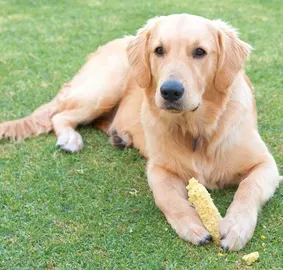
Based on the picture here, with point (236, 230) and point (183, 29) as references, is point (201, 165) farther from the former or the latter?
point (183, 29)

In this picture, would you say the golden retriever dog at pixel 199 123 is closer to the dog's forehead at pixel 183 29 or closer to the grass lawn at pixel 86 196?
the dog's forehead at pixel 183 29

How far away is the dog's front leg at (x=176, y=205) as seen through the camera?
3109 millimetres

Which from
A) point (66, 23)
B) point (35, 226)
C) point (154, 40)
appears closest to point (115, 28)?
point (66, 23)

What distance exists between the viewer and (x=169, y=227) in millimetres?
3295

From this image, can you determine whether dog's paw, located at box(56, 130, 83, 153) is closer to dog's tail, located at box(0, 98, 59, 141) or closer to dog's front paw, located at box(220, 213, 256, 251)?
dog's tail, located at box(0, 98, 59, 141)

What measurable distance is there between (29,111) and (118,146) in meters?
1.16

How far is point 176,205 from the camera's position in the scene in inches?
132

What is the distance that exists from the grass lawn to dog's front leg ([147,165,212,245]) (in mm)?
56

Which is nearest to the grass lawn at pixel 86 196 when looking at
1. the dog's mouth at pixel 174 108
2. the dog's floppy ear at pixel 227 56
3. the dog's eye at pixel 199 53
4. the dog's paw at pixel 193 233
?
the dog's paw at pixel 193 233

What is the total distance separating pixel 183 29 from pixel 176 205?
3.64 feet

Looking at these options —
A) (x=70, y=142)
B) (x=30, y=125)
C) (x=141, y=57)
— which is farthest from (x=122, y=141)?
(x=141, y=57)

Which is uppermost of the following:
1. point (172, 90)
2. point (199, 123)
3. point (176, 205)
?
point (172, 90)

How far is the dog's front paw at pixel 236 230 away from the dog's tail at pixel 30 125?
2197 mm

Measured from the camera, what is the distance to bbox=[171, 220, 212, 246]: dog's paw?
307 cm
